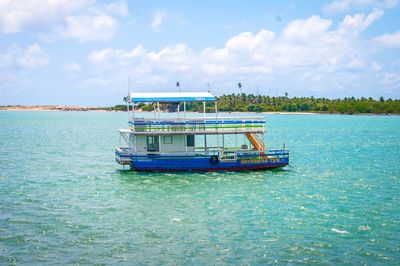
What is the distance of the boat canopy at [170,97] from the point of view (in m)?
37.5

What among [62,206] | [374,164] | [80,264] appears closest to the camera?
[80,264]

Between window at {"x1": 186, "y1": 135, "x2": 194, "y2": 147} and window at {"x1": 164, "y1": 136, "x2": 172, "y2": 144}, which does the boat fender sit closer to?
window at {"x1": 186, "y1": 135, "x2": 194, "y2": 147}

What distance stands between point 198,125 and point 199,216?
13.4m

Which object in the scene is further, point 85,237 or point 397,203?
point 397,203

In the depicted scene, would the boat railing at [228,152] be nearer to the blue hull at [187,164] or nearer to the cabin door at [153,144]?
the blue hull at [187,164]

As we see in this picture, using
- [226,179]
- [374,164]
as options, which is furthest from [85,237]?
[374,164]

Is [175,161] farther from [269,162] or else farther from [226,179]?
[269,162]

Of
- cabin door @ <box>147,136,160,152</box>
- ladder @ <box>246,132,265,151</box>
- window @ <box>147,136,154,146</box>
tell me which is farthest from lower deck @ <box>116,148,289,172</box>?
window @ <box>147,136,154,146</box>

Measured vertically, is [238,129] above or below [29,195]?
above

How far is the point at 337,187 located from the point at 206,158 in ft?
32.7

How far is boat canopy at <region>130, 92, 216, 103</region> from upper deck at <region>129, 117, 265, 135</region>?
58.8 inches

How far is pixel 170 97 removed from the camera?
38.2 metres

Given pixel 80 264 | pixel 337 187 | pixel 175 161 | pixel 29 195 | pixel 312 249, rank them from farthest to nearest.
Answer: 1. pixel 175 161
2. pixel 337 187
3. pixel 29 195
4. pixel 312 249
5. pixel 80 264

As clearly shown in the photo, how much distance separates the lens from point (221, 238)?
70.3 ft
